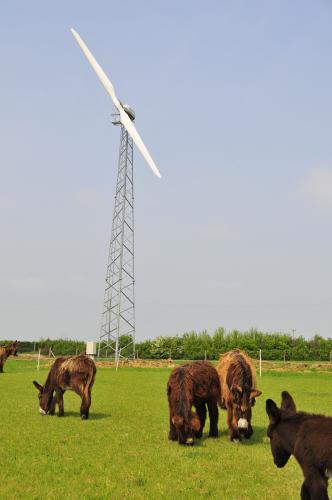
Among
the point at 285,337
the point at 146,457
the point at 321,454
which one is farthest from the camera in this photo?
the point at 285,337

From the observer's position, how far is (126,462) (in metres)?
12.3

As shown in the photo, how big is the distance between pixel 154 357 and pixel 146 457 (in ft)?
244

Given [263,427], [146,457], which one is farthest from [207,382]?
[263,427]

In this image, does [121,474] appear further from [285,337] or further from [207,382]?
[285,337]

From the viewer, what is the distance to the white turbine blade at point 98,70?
55375 mm

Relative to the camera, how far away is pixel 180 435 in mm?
14141

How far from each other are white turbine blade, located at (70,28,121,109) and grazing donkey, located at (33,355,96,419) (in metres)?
43.7

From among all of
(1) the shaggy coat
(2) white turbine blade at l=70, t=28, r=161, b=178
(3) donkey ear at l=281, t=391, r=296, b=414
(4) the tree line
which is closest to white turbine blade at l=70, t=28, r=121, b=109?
(2) white turbine blade at l=70, t=28, r=161, b=178

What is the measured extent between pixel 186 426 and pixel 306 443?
7215 millimetres

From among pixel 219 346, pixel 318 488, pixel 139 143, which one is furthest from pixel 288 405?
pixel 219 346

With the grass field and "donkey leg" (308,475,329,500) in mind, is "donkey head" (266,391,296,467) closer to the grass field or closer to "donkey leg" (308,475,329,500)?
"donkey leg" (308,475,329,500)

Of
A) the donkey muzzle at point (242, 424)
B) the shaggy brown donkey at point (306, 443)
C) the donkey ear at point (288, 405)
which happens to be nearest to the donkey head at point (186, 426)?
the donkey muzzle at point (242, 424)

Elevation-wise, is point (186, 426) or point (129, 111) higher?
point (129, 111)

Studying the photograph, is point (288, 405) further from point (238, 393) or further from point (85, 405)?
point (85, 405)
